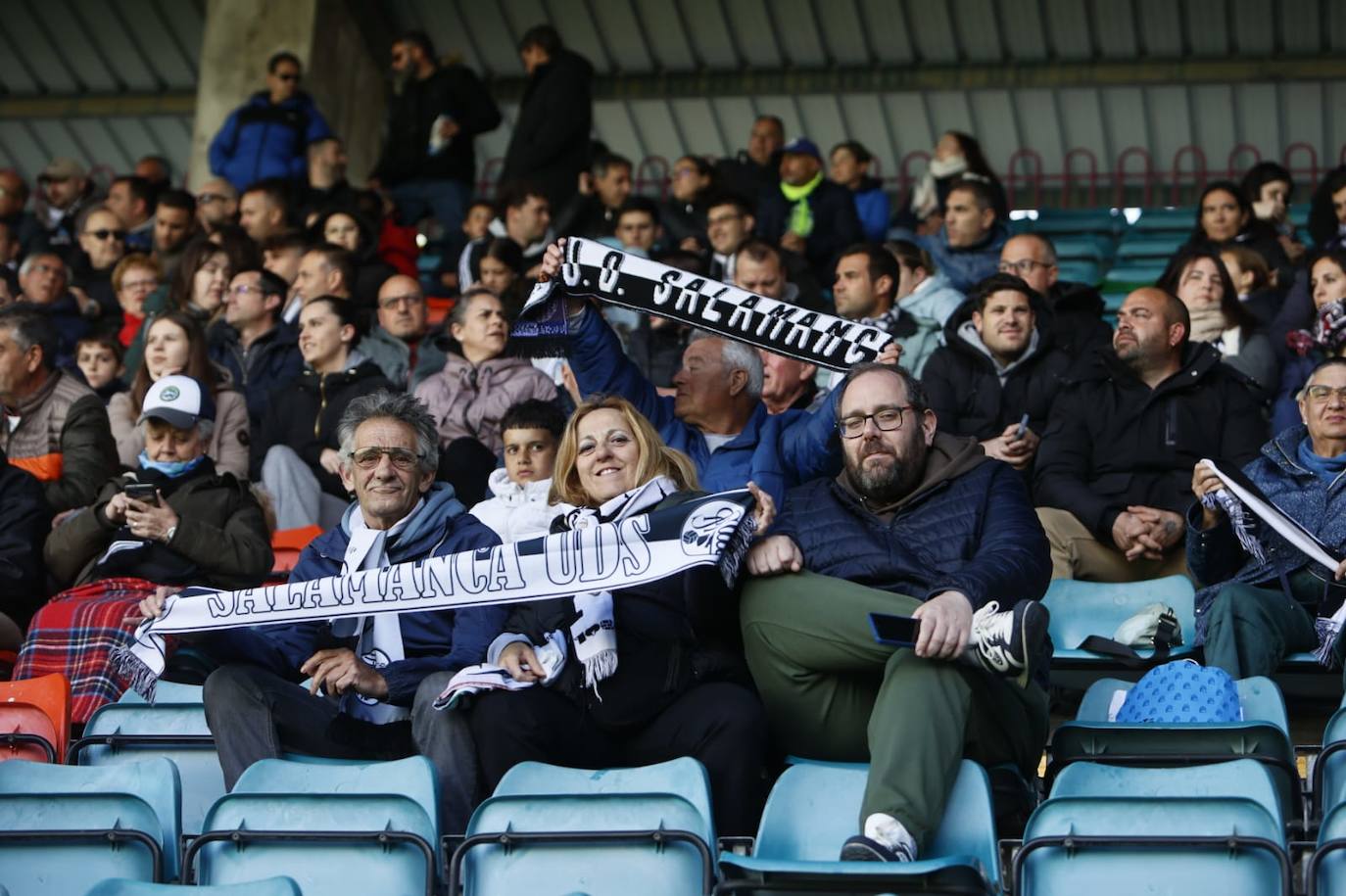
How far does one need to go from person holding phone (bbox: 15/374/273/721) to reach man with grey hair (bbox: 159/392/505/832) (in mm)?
716

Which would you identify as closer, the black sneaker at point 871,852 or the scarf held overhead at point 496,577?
the black sneaker at point 871,852

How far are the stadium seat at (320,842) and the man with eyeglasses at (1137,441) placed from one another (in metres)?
2.90

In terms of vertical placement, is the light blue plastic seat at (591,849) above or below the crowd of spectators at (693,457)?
below

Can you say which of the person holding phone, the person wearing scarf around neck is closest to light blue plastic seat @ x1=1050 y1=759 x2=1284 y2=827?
the person wearing scarf around neck

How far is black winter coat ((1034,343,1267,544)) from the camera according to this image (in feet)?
21.9

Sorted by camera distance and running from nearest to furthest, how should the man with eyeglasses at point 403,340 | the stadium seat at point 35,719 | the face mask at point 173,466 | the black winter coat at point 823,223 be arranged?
1. the stadium seat at point 35,719
2. the face mask at point 173,466
3. the man with eyeglasses at point 403,340
4. the black winter coat at point 823,223

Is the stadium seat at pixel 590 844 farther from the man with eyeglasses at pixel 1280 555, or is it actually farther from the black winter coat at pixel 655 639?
the man with eyeglasses at pixel 1280 555

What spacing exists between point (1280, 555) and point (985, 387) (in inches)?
72.2

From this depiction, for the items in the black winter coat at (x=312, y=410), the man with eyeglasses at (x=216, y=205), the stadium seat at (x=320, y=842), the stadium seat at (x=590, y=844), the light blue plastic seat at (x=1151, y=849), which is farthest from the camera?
the man with eyeglasses at (x=216, y=205)

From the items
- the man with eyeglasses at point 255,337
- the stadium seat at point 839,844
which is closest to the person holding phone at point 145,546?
the man with eyeglasses at point 255,337

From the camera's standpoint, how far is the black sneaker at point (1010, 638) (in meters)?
4.23

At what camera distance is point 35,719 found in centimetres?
526

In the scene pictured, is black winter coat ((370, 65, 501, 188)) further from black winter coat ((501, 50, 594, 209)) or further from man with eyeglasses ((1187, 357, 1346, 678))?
man with eyeglasses ((1187, 357, 1346, 678))

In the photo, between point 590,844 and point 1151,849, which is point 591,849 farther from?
point 1151,849
